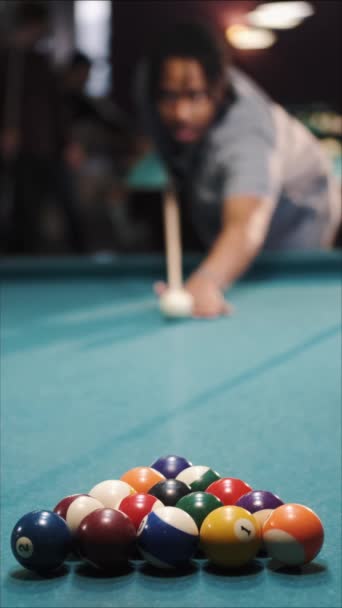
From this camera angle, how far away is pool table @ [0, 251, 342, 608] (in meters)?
1.19

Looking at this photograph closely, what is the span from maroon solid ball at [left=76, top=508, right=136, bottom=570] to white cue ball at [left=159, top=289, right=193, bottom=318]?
77.8 inches

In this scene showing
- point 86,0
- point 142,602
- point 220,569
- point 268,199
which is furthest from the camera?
point 86,0

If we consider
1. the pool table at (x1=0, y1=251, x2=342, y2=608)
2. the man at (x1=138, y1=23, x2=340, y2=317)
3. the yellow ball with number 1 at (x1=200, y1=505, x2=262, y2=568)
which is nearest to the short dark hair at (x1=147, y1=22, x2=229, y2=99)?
the man at (x1=138, y1=23, x2=340, y2=317)

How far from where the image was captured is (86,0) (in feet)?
27.8

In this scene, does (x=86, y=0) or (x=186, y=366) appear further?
(x=86, y=0)

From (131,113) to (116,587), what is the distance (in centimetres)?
642

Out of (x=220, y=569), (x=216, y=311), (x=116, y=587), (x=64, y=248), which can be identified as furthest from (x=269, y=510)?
(x=64, y=248)

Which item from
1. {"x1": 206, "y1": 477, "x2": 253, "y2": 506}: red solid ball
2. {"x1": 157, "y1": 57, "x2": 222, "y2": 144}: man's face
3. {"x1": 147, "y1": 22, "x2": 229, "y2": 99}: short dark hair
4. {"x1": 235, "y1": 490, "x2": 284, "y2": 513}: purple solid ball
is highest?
{"x1": 147, "y1": 22, "x2": 229, "y2": 99}: short dark hair

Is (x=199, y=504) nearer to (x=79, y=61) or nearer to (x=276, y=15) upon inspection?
(x=79, y=61)

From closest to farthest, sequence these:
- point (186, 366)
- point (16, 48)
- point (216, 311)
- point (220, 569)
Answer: point (220, 569) → point (186, 366) → point (216, 311) → point (16, 48)

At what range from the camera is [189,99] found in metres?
5.02

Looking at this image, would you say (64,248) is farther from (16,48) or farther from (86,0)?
(86,0)

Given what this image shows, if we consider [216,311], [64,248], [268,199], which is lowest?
[64,248]

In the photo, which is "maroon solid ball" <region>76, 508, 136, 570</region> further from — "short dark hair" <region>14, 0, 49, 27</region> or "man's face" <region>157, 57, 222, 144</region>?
"short dark hair" <region>14, 0, 49, 27</region>
